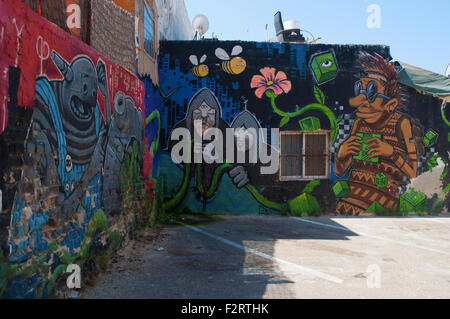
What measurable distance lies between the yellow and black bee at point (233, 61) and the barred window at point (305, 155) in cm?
180

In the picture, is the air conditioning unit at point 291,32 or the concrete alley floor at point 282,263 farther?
the air conditioning unit at point 291,32

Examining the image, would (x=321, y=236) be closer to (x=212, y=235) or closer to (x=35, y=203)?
(x=212, y=235)

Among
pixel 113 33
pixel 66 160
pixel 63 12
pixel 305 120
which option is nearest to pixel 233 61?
pixel 305 120

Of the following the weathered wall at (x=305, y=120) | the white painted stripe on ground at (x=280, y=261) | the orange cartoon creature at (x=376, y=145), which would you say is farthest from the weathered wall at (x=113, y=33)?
the orange cartoon creature at (x=376, y=145)

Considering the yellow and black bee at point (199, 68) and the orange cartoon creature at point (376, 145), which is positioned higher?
the yellow and black bee at point (199, 68)

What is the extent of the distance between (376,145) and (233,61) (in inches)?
155

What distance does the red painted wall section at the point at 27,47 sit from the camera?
2160 millimetres

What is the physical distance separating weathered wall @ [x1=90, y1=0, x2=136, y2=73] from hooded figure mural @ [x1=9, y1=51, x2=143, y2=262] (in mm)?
567

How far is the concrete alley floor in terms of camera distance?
11.5ft

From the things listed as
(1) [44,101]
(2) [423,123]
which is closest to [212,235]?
(1) [44,101]

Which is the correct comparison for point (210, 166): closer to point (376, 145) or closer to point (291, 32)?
point (376, 145)

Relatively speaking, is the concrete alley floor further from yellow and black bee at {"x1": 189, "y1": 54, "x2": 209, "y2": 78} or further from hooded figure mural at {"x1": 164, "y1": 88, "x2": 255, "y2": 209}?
yellow and black bee at {"x1": 189, "y1": 54, "x2": 209, "y2": 78}

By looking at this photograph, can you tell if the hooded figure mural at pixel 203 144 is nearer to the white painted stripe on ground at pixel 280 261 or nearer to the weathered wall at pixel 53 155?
the white painted stripe on ground at pixel 280 261

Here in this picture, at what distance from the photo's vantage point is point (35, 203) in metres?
2.56
